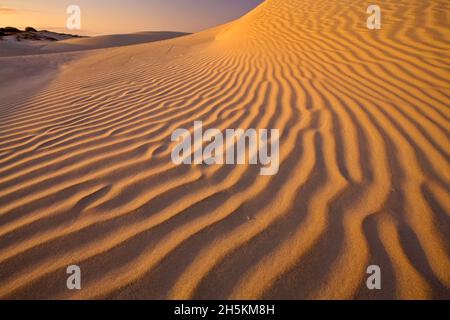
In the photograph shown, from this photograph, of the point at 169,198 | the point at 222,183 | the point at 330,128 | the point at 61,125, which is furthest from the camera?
the point at 61,125

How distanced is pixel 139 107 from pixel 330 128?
7.87ft

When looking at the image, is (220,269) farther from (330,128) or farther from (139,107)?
(139,107)

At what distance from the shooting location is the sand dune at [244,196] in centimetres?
130

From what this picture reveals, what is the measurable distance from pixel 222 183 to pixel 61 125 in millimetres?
2288

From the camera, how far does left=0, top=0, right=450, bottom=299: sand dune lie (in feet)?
4.27

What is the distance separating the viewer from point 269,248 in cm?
143

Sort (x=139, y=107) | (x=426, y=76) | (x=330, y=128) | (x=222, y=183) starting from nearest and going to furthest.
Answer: (x=222, y=183)
(x=330, y=128)
(x=426, y=76)
(x=139, y=107)

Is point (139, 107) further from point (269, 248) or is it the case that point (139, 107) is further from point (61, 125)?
point (269, 248)

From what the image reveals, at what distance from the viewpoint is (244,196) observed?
5.89 ft

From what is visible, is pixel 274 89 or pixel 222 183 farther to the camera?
pixel 274 89
